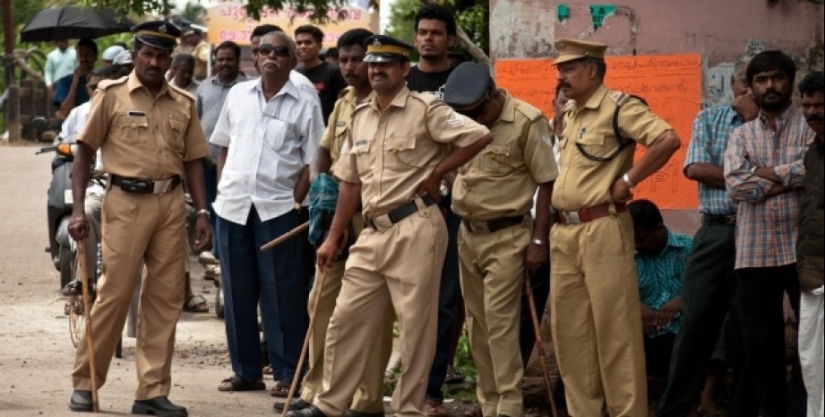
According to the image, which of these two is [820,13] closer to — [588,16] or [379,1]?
[588,16]

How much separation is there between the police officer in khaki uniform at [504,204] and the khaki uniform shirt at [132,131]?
63.7 inches

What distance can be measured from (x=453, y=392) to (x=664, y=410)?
173 cm

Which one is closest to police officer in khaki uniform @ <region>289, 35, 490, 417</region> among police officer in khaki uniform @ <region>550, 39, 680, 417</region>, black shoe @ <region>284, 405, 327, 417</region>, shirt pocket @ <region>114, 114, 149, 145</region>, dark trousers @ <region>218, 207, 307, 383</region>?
black shoe @ <region>284, 405, 327, 417</region>

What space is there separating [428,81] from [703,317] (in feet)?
7.50

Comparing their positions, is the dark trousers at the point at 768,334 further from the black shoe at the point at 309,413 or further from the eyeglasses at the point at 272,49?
the eyeglasses at the point at 272,49

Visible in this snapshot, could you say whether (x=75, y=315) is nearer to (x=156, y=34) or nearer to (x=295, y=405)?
(x=295, y=405)

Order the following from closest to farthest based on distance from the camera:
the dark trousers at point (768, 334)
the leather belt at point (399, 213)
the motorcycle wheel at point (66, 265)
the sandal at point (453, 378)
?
1. the dark trousers at point (768, 334)
2. the leather belt at point (399, 213)
3. the sandal at point (453, 378)
4. the motorcycle wheel at point (66, 265)

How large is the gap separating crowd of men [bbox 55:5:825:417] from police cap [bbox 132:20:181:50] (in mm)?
12

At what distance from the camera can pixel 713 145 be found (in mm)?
8891

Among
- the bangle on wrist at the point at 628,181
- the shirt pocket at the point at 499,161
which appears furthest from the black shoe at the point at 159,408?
the bangle on wrist at the point at 628,181

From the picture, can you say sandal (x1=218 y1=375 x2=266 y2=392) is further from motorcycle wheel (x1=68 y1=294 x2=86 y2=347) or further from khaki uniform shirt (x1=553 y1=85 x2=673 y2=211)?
khaki uniform shirt (x1=553 y1=85 x2=673 y2=211)

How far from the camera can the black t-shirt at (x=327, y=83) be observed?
11492mm

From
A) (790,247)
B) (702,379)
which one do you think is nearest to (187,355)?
(702,379)

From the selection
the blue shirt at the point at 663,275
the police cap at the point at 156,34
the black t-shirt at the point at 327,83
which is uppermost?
the police cap at the point at 156,34
